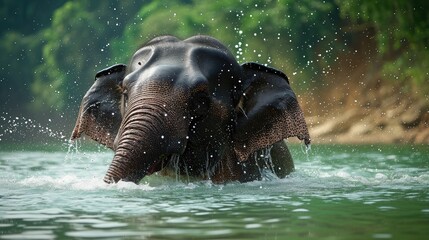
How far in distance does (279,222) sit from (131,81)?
2844mm

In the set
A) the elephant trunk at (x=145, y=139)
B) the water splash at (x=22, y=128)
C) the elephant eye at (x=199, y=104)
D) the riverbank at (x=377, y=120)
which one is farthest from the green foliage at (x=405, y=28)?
the water splash at (x=22, y=128)

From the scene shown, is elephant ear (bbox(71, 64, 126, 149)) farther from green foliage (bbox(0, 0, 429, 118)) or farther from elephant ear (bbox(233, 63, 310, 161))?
green foliage (bbox(0, 0, 429, 118))

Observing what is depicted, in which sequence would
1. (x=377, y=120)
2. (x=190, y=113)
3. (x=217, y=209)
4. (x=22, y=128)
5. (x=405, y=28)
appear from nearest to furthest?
(x=217, y=209), (x=190, y=113), (x=405, y=28), (x=377, y=120), (x=22, y=128)

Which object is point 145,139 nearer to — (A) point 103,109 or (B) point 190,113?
(B) point 190,113

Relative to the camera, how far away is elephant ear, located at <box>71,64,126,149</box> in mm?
10750

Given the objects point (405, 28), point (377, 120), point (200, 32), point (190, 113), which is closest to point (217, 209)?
point (190, 113)

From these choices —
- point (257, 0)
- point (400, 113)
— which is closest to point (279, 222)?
point (400, 113)

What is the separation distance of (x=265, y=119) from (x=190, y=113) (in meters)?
1.17

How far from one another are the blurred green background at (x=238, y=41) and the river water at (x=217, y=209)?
5.18m

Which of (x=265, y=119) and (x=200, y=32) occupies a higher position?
(x=200, y=32)

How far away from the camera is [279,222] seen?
7.34 m

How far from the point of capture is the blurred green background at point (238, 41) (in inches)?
1230

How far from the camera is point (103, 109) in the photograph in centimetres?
1080

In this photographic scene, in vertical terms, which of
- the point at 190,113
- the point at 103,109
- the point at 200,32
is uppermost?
the point at 200,32
